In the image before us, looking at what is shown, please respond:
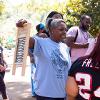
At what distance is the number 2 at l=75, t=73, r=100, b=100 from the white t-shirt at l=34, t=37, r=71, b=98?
1617 millimetres

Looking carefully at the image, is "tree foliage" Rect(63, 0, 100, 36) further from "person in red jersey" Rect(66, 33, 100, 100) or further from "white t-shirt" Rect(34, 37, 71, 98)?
"person in red jersey" Rect(66, 33, 100, 100)

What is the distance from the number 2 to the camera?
111 inches

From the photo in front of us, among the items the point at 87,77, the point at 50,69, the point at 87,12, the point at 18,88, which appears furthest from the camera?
the point at 18,88

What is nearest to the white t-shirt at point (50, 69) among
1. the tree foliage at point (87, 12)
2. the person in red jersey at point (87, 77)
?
the person in red jersey at point (87, 77)

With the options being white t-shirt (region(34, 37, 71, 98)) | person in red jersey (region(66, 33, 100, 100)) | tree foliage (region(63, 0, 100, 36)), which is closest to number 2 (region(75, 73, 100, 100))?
person in red jersey (region(66, 33, 100, 100))

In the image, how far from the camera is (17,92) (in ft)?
33.1

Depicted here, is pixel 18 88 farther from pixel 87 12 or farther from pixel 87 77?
pixel 87 77

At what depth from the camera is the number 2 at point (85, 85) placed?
2.82 meters

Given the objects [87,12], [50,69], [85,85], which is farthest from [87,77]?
[87,12]

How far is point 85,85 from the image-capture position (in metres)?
2.87

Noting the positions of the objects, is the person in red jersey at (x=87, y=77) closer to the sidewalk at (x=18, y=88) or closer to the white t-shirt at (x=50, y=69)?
the white t-shirt at (x=50, y=69)

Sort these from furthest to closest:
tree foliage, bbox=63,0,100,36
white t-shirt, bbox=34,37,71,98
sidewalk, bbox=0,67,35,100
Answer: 1. tree foliage, bbox=63,0,100,36
2. sidewalk, bbox=0,67,35,100
3. white t-shirt, bbox=34,37,71,98

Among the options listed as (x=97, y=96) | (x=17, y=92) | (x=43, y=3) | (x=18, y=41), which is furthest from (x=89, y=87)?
(x=43, y=3)

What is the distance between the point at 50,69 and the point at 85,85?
1706 millimetres
